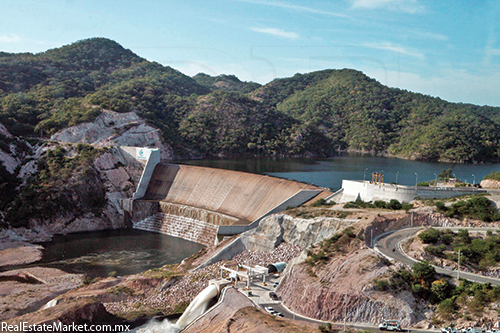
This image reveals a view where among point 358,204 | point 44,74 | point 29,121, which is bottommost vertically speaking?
point 358,204

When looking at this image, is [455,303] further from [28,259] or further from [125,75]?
[125,75]

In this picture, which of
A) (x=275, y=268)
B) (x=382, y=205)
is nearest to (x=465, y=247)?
(x=382, y=205)

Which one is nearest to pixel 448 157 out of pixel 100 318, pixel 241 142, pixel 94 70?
pixel 241 142

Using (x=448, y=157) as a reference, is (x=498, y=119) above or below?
above

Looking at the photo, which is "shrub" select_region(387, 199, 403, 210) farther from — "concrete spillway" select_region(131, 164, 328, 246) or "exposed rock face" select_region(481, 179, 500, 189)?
"exposed rock face" select_region(481, 179, 500, 189)

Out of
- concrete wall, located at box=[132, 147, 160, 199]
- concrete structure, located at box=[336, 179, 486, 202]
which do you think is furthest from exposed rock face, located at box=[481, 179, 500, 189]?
concrete wall, located at box=[132, 147, 160, 199]

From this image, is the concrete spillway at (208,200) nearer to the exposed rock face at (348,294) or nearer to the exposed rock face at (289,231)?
the exposed rock face at (289,231)
